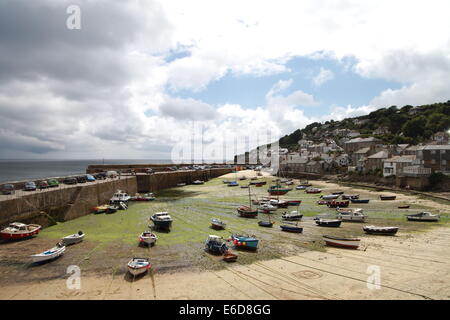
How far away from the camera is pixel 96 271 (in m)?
18.0

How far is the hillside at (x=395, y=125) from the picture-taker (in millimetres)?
102062

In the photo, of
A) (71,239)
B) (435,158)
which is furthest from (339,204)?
(71,239)

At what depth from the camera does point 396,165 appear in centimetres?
5769

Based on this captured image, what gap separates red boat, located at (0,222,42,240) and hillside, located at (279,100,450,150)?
11094cm

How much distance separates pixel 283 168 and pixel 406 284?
80176 millimetres

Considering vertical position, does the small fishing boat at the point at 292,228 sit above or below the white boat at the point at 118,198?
below

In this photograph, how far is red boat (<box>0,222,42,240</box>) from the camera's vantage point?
2412 centimetres

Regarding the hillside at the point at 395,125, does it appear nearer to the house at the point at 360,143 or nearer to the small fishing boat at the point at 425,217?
the house at the point at 360,143

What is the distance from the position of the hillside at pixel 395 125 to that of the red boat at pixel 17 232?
4368 inches

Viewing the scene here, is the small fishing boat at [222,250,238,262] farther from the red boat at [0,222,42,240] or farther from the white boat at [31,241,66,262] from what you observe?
the red boat at [0,222,42,240]

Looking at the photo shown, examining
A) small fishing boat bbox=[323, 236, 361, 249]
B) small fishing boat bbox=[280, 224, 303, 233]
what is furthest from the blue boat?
small fishing boat bbox=[280, 224, 303, 233]

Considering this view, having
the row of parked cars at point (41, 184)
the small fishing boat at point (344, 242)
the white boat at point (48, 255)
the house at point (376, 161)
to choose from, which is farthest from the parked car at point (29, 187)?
the house at point (376, 161)

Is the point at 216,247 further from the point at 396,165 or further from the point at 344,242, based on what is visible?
the point at 396,165

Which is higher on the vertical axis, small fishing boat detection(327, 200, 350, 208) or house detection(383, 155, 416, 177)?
house detection(383, 155, 416, 177)
